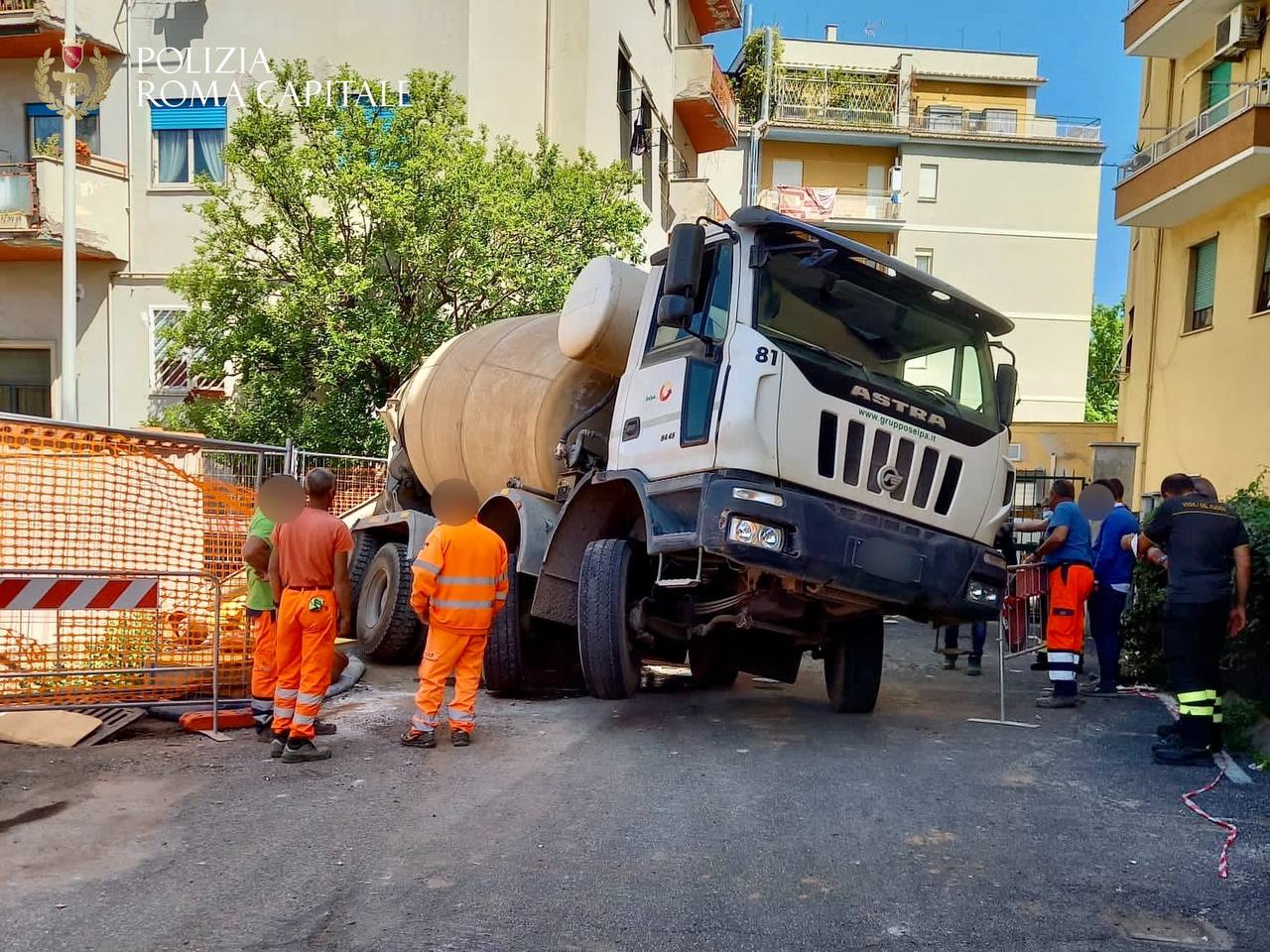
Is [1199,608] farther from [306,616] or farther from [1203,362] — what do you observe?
[1203,362]

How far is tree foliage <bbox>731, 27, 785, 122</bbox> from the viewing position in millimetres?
38906

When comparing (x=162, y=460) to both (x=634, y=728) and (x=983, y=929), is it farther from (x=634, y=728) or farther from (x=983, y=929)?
(x=983, y=929)

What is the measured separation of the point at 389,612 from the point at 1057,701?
5.19 metres

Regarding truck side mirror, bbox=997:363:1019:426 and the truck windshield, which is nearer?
the truck windshield

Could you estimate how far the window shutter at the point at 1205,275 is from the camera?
59.5 ft

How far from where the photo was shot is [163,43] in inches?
759

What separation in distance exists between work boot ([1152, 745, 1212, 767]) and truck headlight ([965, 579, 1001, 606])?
1.18 m

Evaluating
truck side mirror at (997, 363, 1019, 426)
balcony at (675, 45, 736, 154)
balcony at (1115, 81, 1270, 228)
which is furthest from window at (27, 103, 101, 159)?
truck side mirror at (997, 363, 1019, 426)

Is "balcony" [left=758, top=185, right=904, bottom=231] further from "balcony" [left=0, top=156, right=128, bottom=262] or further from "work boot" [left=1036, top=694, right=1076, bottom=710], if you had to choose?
"work boot" [left=1036, top=694, right=1076, bottom=710]

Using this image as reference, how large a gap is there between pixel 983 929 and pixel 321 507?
3952mm

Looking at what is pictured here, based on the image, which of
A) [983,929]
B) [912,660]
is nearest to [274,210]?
[912,660]

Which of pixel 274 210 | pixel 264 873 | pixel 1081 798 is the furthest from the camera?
pixel 274 210

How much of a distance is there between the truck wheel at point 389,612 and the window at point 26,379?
12721 millimetres

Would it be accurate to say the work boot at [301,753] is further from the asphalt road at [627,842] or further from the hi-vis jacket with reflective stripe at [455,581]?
the hi-vis jacket with reflective stripe at [455,581]
